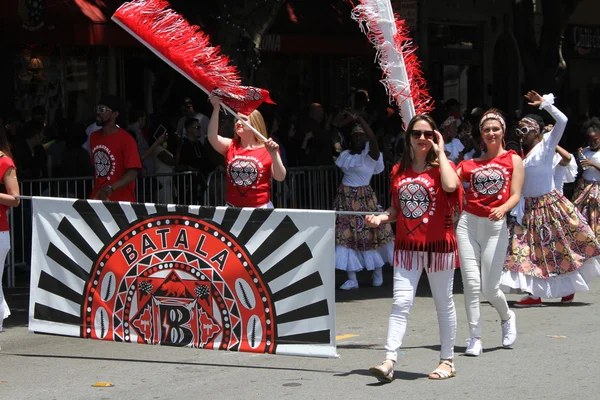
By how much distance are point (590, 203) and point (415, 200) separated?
18.1 ft

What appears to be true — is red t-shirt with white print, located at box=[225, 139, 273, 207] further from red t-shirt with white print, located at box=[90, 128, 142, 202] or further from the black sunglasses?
red t-shirt with white print, located at box=[90, 128, 142, 202]

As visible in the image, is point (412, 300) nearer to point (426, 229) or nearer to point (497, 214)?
point (426, 229)

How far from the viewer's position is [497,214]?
8359mm

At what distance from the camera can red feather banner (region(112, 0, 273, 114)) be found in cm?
797

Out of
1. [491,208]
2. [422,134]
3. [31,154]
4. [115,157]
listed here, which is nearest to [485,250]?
[491,208]

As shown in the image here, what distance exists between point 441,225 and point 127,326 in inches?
94.5

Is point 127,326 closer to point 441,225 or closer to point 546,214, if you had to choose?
point 441,225

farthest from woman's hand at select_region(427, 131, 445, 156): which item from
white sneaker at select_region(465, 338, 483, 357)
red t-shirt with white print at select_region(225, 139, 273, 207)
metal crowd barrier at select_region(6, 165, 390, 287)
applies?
metal crowd barrier at select_region(6, 165, 390, 287)

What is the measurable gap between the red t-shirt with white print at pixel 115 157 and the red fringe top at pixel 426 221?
3.33 metres

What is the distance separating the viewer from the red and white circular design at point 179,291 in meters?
7.79

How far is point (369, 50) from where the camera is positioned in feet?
66.4

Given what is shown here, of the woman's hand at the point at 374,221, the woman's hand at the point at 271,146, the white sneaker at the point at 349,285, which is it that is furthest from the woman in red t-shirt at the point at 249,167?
the white sneaker at the point at 349,285

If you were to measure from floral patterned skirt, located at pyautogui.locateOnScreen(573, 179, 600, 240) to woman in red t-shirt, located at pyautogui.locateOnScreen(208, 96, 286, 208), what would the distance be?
5.05 metres

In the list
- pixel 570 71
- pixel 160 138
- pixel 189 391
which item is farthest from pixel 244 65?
pixel 570 71
